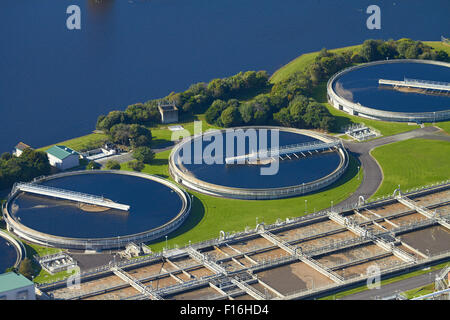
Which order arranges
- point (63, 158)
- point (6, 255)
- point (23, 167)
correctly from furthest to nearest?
point (63, 158) < point (23, 167) < point (6, 255)

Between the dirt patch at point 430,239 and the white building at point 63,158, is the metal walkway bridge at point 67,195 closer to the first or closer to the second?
the white building at point 63,158

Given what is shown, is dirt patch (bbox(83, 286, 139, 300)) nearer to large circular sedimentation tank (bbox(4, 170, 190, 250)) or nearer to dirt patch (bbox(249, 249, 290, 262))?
large circular sedimentation tank (bbox(4, 170, 190, 250))

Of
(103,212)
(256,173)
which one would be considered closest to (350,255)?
(256,173)

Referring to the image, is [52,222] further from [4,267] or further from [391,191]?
[391,191]

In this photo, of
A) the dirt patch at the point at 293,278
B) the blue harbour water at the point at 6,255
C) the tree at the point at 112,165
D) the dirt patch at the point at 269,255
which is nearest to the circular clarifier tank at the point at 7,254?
the blue harbour water at the point at 6,255

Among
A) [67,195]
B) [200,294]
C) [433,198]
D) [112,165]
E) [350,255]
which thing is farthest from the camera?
[112,165]

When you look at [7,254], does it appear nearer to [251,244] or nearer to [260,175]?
[251,244]
